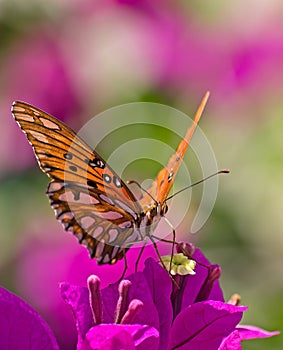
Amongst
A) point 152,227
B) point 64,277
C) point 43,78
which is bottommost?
point 64,277

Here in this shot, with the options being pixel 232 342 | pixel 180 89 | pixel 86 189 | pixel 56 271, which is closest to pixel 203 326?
pixel 232 342

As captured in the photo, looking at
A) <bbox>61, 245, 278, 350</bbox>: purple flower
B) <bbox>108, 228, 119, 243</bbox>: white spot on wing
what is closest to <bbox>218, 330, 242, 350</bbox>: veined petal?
<bbox>61, 245, 278, 350</bbox>: purple flower

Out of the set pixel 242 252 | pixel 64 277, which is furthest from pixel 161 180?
pixel 242 252

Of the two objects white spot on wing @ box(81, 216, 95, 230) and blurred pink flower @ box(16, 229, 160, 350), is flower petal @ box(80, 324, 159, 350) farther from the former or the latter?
blurred pink flower @ box(16, 229, 160, 350)

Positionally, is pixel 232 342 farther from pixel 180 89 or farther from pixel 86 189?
pixel 180 89

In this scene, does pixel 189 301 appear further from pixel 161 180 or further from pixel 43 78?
pixel 43 78

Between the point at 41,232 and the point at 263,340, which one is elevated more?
the point at 41,232
